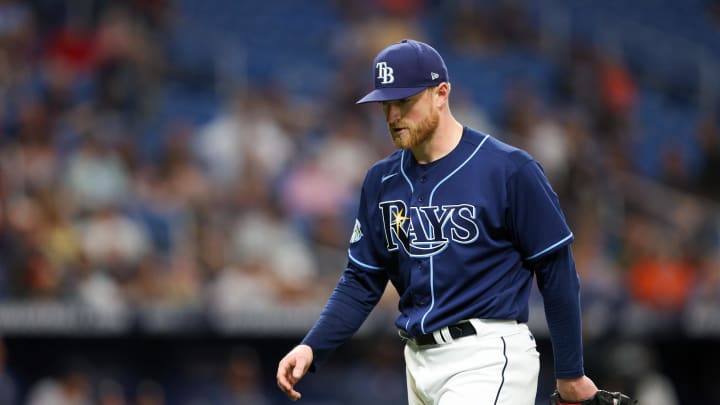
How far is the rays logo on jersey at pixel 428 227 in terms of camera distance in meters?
3.63

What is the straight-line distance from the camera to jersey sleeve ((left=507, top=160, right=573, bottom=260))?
354 cm

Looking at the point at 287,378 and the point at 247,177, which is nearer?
the point at 287,378

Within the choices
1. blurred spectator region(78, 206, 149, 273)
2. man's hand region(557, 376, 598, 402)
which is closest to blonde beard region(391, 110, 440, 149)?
man's hand region(557, 376, 598, 402)

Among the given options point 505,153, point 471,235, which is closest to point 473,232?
point 471,235

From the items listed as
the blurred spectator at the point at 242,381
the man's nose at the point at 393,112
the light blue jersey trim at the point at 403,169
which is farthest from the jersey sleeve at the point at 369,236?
the blurred spectator at the point at 242,381

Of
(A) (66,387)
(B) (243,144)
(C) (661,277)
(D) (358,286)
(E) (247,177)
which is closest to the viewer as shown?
(D) (358,286)

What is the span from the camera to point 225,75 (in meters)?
11.0

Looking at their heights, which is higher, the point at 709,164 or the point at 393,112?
the point at 393,112

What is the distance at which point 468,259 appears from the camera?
363 centimetres

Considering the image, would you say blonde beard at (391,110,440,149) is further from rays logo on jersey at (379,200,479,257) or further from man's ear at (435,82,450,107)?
rays logo on jersey at (379,200,479,257)

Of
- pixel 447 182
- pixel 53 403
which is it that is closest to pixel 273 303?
pixel 53 403

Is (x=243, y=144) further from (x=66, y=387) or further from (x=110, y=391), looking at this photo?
(x=66, y=387)

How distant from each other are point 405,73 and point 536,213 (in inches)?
23.1

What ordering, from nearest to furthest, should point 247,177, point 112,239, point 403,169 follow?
point 403,169
point 112,239
point 247,177
